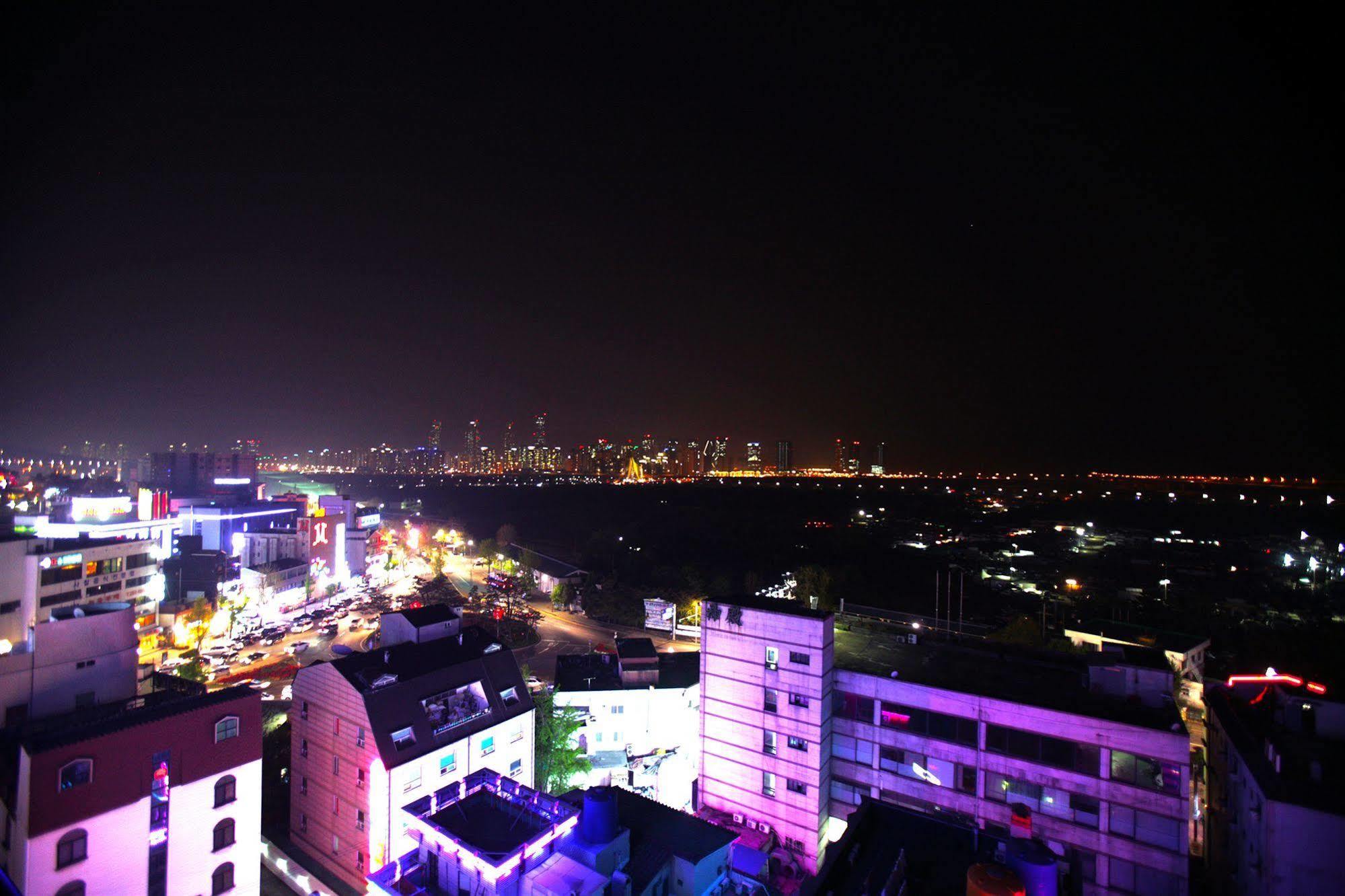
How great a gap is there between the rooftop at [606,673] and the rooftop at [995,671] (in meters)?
4.76

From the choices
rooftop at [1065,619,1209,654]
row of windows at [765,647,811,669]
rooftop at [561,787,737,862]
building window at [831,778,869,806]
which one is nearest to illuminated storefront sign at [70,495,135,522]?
rooftop at [561,787,737,862]

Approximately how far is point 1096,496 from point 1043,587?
83.0 metres

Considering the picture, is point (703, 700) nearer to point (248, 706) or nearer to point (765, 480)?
point (248, 706)

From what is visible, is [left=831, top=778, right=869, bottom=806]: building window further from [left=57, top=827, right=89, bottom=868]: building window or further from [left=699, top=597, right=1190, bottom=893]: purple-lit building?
[left=57, top=827, right=89, bottom=868]: building window

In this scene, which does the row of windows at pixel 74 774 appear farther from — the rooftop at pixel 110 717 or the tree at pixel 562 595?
the tree at pixel 562 595

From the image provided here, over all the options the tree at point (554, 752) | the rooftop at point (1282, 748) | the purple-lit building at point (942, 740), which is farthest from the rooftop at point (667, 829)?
the rooftop at point (1282, 748)

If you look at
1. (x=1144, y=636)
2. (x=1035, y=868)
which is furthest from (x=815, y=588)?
(x=1035, y=868)

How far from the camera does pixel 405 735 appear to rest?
1159cm

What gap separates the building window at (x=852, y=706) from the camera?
42.2 feet

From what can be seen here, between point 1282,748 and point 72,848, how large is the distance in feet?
59.4

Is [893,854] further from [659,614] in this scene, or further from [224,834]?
[659,614]

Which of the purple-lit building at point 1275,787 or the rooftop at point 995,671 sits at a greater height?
the rooftop at point 995,671

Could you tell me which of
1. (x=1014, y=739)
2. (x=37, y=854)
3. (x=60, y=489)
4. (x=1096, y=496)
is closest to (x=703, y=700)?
(x=1014, y=739)

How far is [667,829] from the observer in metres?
10.1
